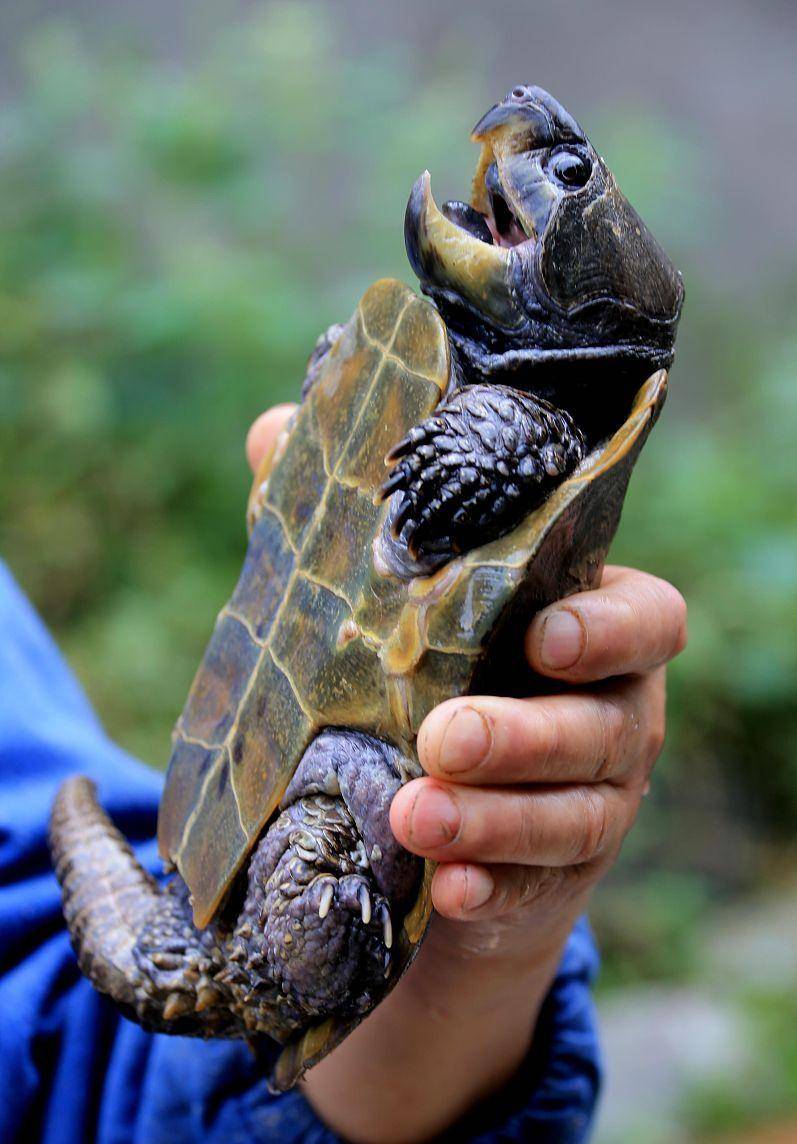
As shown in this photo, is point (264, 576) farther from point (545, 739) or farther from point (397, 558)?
point (545, 739)

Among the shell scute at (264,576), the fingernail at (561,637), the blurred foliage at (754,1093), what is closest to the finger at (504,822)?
the fingernail at (561,637)

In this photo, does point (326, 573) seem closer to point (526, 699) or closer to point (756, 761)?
point (526, 699)

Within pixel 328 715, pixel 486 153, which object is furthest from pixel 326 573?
pixel 486 153

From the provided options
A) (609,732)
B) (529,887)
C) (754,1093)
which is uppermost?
(609,732)

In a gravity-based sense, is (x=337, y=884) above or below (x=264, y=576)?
below

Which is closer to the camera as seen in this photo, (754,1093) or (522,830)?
(522,830)

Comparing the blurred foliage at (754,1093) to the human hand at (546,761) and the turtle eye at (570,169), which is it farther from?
the turtle eye at (570,169)

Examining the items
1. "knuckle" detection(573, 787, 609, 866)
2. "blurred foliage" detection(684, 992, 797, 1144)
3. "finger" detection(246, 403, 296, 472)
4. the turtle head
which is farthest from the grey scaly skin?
"blurred foliage" detection(684, 992, 797, 1144)

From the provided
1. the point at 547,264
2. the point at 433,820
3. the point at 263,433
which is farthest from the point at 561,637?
the point at 263,433
